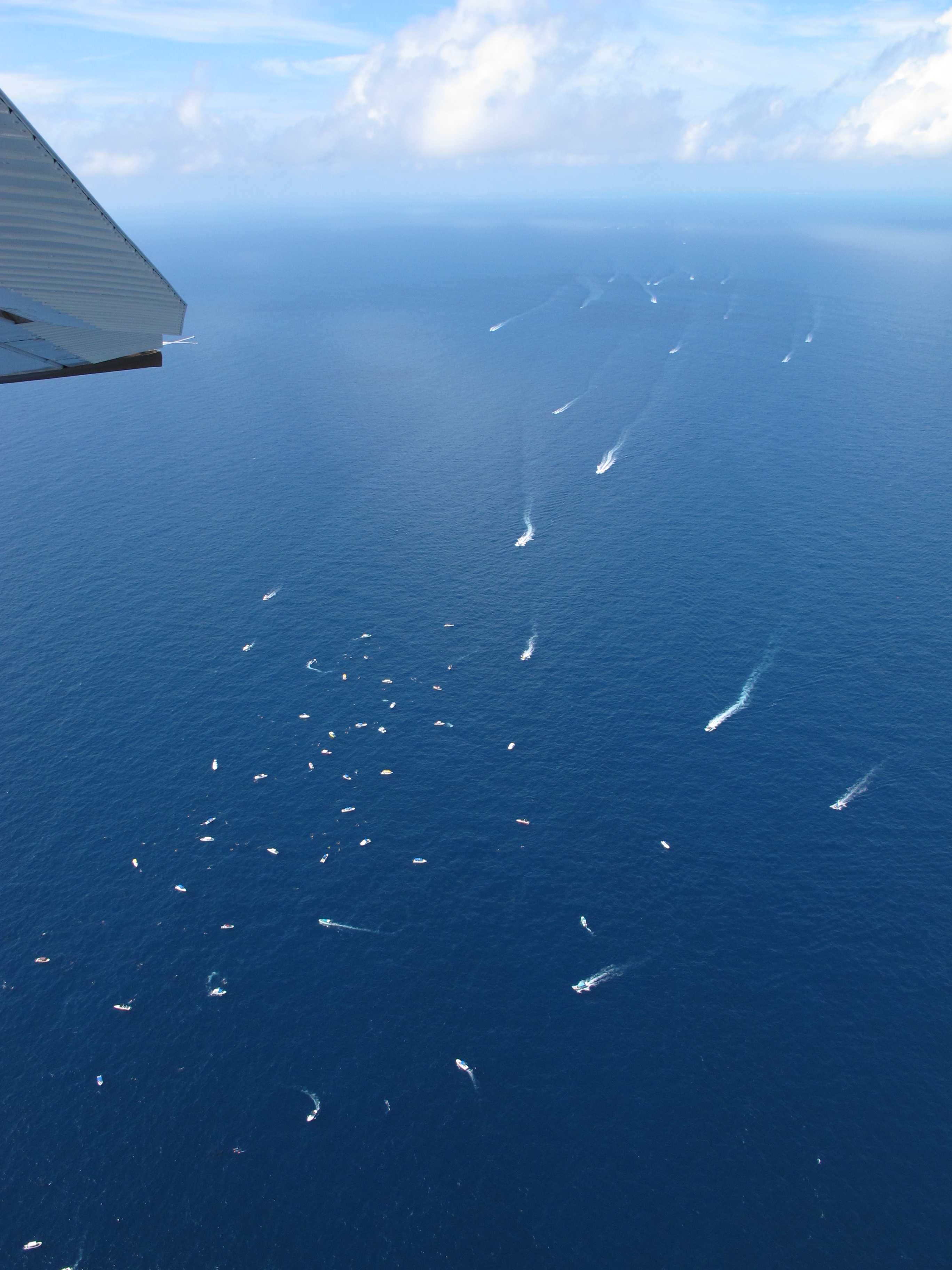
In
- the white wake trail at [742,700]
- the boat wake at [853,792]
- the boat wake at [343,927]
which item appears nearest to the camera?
the boat wake at [343,927]

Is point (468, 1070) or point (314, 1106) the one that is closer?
point (314, 1106)

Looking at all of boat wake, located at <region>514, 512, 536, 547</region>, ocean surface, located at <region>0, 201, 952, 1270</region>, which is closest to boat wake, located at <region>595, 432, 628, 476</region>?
ocean surface, located at <region>0, 201, 952, 1270</region>

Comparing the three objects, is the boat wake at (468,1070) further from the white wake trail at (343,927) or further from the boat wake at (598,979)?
the white wake trail at (343,927)

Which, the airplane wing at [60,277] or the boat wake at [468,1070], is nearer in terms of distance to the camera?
the airplane wing at [60,277]

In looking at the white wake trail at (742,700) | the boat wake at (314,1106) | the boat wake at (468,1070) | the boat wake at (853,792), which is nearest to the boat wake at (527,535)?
the white wake trail at (742,700)

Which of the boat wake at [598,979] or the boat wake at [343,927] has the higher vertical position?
the boat wake at [598,979]

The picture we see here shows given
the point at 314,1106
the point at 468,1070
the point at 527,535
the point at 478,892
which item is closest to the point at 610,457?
the point at 527,535

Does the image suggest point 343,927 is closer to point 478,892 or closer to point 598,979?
point 478,892

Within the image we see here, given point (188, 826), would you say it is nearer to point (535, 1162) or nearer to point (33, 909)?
point (33, 909)
